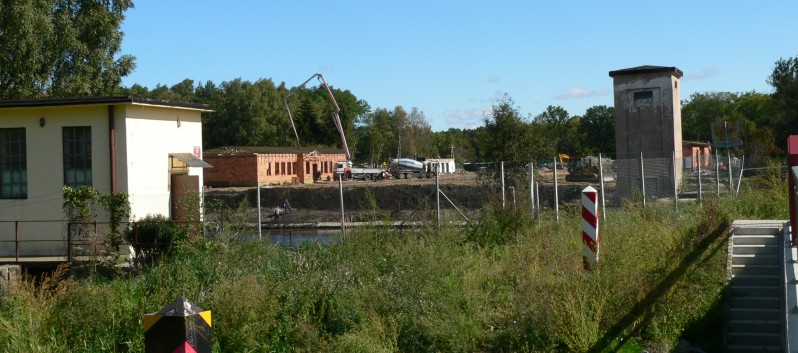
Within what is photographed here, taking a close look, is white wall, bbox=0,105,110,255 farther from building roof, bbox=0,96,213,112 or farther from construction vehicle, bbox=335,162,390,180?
construction vehicle, bbox=335,162,390,180

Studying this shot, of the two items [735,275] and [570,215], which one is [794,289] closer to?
[735,275]

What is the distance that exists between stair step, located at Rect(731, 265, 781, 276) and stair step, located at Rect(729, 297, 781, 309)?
788mm

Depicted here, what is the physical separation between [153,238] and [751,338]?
12.6m

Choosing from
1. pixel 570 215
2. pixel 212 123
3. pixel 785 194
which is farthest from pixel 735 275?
pixel 212 123

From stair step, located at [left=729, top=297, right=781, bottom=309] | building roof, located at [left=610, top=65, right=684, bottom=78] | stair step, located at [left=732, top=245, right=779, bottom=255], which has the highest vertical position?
A: building roof, located at [left=610, top=65, right=684, bottom=78]

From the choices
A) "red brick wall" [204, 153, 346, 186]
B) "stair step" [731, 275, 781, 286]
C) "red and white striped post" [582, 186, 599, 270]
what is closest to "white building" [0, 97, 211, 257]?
"red and white striped post" [582, 186, 599, 270]

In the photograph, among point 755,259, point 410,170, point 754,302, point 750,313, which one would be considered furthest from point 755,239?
point 410,170

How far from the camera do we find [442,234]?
15.8m

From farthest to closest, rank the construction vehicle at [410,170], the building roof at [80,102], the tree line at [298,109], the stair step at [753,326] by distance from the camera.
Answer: the construction vehicle at [410,170]
the tree line at [298,109]
the building roof at [80,102]
the stair step at [753,326]

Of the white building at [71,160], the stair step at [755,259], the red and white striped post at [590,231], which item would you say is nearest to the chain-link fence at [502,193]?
the white building at [71,160]

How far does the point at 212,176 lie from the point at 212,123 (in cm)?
3440

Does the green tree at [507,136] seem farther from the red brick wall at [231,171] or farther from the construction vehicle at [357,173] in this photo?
the construction vehicle at [357,173]

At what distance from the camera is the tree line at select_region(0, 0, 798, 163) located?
1572 inches

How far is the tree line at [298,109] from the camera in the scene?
131 feet
